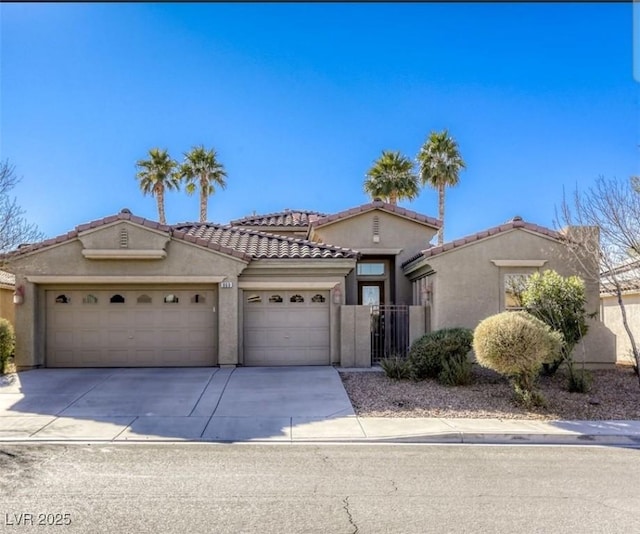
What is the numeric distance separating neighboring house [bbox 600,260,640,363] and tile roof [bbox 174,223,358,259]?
7.45 meters

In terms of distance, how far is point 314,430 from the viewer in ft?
31.9

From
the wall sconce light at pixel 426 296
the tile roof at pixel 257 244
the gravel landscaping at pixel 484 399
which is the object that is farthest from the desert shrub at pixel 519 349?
the tile roof at pixel 257 244

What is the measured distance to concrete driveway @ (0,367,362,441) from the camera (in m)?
9.57

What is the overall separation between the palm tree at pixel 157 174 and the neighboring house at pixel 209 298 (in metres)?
22.7

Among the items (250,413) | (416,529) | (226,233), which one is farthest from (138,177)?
(416,529)

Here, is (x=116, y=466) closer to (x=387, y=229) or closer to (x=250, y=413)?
(x=250, y=413)

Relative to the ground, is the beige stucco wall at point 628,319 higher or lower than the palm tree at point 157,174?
lower

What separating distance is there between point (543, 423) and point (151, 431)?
7214mm

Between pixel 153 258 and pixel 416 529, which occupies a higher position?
pixel 153 258

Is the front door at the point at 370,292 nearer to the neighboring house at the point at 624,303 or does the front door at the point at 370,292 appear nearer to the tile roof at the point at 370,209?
the tile roof at the point at 370,209

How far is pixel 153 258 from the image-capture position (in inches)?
606

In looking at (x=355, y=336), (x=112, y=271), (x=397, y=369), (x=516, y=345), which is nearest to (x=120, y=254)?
(x=112, y=271)

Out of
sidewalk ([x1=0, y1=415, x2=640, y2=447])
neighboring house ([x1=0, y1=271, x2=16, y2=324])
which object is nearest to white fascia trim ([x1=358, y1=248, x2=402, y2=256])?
sidewalk ([x1=0, y1=415, x2=640, y2=447])

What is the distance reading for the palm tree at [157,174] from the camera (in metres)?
37.2
